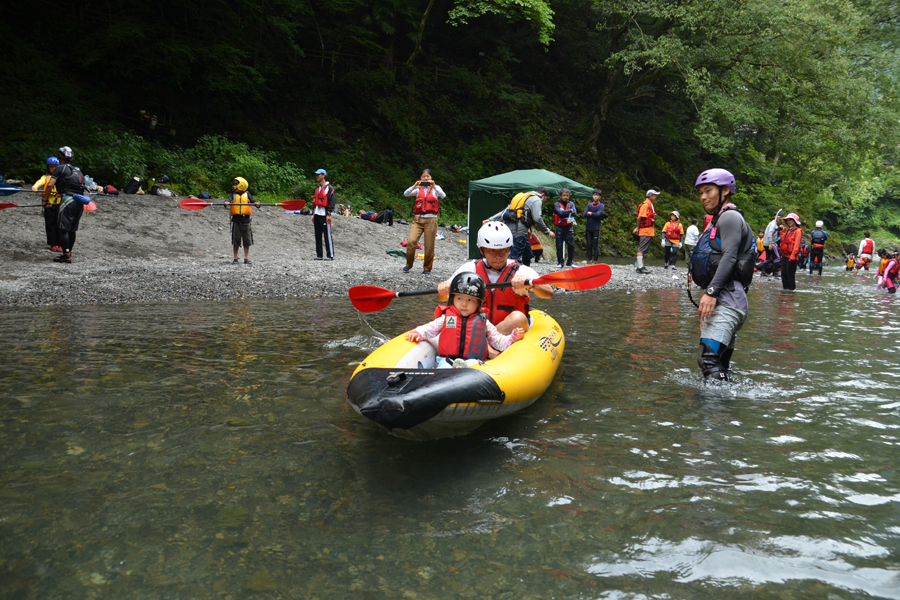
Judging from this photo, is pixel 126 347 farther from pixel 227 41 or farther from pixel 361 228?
pixel 227 41

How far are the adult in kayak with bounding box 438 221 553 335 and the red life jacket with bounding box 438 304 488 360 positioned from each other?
48cm

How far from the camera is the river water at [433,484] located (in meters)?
2.35

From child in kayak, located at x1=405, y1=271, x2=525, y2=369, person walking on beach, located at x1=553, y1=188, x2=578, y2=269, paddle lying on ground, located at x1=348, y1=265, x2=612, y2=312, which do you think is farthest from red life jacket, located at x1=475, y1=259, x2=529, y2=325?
person walking on beach, located at x1=553, y1=188, x2=578, y2=269

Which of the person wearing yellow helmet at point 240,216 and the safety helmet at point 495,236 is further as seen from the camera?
the person wearing yellow helmet at point 240,216

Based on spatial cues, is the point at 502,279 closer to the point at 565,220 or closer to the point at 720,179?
the point at 720,179

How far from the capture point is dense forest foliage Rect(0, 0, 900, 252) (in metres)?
17.2

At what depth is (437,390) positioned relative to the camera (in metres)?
3.31

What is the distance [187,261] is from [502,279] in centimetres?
826

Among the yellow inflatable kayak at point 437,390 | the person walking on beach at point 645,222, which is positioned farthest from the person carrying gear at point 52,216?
the person walking on beach at point 645,222

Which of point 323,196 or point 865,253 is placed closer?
point 323,196

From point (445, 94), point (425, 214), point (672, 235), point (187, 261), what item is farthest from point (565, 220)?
point (445, 94)

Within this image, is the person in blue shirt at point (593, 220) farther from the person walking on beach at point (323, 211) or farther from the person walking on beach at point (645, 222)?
the person walking on beach at point (323, 211)

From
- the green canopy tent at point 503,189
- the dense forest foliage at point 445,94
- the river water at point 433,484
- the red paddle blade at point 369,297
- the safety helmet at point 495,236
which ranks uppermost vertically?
the dense forest foliage at point 445,94

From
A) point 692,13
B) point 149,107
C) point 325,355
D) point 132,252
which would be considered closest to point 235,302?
point 325,355
